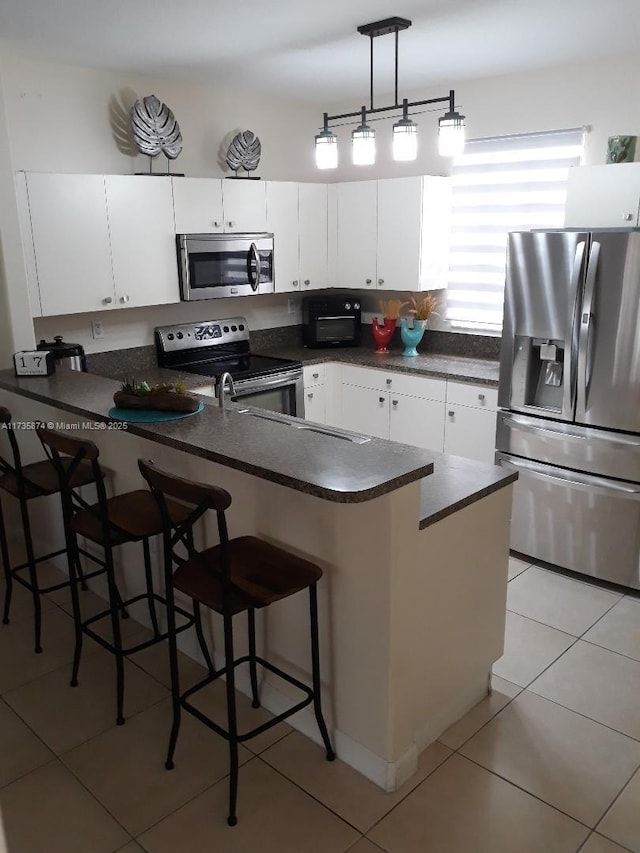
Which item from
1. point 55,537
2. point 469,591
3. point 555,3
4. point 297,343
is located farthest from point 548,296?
point 55,537

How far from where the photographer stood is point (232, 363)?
15.2 feet

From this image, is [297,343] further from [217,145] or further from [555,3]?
[555,3]

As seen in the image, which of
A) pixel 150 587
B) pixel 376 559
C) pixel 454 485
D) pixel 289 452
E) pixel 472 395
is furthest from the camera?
pixel 472 395

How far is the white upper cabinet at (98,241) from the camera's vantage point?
140 inches

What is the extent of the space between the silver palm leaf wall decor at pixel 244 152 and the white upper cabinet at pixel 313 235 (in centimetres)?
36

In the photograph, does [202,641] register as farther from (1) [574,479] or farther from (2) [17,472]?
(1) [574,479]

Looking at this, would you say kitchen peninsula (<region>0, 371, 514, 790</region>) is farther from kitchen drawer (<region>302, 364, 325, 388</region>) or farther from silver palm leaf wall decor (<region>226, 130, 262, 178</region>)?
silver palm leaf wall decor (<region>226, 130, 262, 178</region>)

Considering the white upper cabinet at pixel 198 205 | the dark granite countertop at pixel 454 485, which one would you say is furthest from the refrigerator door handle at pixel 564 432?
the white upper cabinet at pixel 198 205

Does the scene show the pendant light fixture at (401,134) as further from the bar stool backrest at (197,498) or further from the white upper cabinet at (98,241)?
the bar stool backrest at (197,498)

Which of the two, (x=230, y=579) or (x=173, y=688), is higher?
(x=230, y=579)

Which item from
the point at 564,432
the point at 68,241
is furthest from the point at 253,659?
the point at 68,241

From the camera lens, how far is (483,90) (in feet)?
14.1

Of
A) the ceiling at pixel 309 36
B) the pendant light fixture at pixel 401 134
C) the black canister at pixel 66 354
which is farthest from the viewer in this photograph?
the black canister at pixel 66 354

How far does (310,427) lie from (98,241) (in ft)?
6.30
